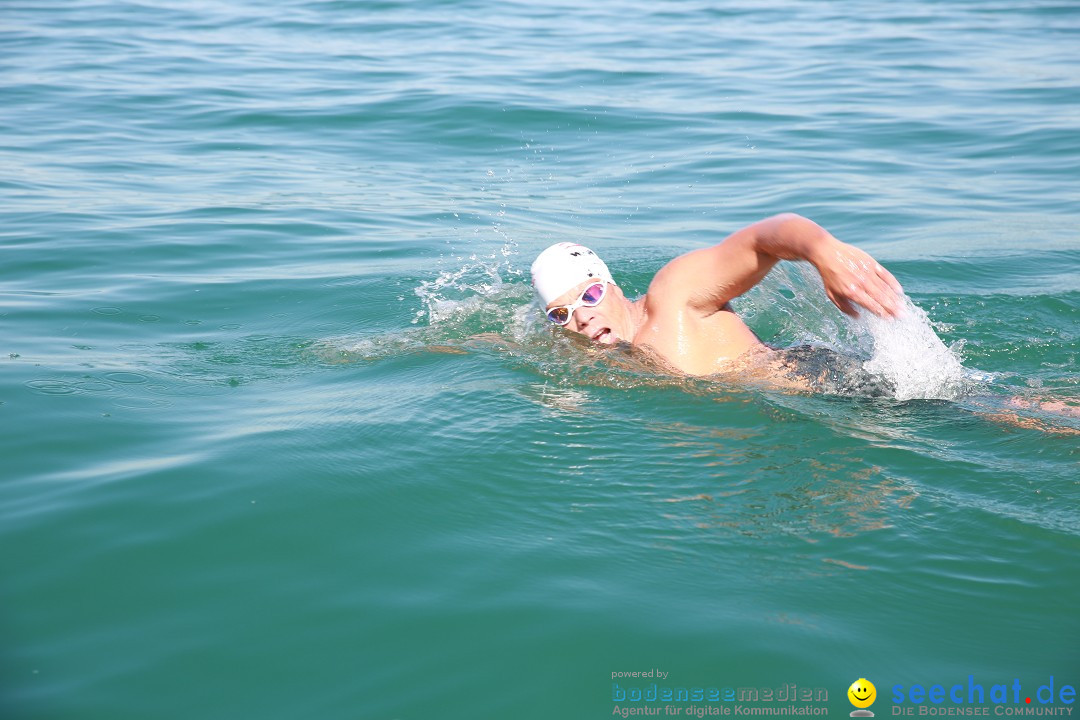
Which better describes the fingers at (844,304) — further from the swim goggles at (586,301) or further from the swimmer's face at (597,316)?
the swim goggles at (586,301)

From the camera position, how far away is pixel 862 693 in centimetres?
323

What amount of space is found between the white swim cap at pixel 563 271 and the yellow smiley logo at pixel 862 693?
11.1 feet

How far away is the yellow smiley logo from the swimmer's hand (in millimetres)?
1831

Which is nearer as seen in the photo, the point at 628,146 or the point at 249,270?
the point at 249,270

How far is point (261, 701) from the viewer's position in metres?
3.29

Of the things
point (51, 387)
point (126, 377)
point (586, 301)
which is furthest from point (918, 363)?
point (51, 387)

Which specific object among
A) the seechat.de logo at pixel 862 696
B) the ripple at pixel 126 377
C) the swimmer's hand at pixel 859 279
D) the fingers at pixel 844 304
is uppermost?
the swimmer's hand at pixel 859 279

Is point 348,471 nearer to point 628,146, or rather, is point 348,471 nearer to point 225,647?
point 225,647


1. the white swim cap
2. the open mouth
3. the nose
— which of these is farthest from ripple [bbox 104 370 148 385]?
the open mouth

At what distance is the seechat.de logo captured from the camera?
3162 millimetres

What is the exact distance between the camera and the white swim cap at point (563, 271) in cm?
625

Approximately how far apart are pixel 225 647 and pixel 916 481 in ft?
9.32

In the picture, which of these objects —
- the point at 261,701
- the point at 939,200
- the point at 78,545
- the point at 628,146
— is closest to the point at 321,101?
the point at 628,146

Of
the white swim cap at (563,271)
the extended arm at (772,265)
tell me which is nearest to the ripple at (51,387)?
the white swim cap at (563,271)
